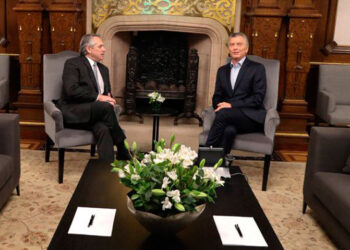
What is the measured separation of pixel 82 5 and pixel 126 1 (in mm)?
477

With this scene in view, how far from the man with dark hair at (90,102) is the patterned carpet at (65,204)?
1.35ft

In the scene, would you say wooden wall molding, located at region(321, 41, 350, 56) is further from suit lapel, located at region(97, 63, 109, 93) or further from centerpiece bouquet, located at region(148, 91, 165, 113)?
suit lapel, located at region(97, 63, 109, 93)

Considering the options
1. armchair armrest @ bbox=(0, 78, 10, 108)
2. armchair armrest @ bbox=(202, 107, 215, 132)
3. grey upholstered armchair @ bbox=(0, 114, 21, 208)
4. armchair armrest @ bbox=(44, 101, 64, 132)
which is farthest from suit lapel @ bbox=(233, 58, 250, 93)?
armchair armrest @ bbox=(0, 78, 10, 108)

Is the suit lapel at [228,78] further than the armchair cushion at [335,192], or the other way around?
the suit lapel at [228,78]

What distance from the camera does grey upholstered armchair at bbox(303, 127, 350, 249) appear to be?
2.75 meters

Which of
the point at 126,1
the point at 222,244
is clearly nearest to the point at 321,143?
the point at 222,244

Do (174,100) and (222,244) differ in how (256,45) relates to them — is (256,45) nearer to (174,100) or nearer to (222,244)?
(174,100)

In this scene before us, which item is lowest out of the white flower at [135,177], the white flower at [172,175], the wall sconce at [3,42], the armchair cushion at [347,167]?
the armchair cushion at [347,167]

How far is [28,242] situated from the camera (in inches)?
106

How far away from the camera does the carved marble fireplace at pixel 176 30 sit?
5148mm

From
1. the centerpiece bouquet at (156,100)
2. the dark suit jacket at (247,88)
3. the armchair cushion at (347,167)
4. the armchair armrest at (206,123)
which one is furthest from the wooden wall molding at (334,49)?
the armchair cushion at (347,167)

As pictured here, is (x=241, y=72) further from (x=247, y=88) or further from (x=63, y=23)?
(x=63, y=23)

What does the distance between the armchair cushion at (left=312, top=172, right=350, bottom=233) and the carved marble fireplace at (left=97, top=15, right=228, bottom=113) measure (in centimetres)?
252

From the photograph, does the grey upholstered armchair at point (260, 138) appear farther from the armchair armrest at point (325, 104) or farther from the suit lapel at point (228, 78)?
the armchair armrest at point (325, 104)
